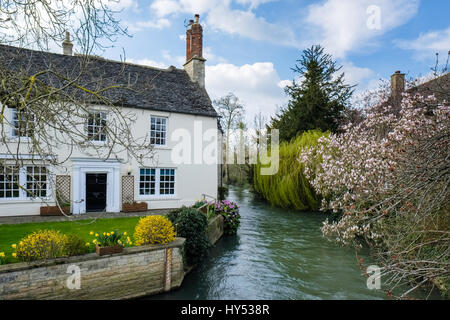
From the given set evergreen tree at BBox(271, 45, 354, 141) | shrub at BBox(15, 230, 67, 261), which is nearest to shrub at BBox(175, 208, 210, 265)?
shrub at BBox(15, 230, 67, 261)

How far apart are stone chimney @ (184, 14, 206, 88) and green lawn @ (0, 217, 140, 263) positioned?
1061cm

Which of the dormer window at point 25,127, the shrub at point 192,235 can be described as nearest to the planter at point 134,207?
the shrub at point 192,235

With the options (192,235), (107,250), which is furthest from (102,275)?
(192,235)

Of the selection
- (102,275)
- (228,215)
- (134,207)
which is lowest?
(102,275)

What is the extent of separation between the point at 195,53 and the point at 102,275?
15.3 metres

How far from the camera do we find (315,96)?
2384cm

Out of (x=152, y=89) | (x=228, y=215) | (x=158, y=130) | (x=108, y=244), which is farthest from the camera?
(x=158, y=130)

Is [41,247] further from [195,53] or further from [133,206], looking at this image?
[195,53]

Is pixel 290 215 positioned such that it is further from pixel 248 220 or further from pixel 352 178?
pixel 352 178

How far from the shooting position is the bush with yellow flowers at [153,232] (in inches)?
314

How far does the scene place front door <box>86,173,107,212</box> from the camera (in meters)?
15.6

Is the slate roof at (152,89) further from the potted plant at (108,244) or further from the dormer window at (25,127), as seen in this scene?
the dormer window at (25,127)
